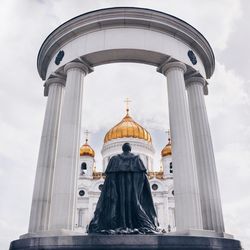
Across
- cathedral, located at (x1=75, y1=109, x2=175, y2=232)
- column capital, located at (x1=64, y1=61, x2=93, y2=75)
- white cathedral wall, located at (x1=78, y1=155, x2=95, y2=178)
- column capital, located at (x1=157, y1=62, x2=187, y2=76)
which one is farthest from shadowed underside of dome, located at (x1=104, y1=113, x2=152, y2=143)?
column capital, located at (x1=64, y1=61, x2=93, y2=75)

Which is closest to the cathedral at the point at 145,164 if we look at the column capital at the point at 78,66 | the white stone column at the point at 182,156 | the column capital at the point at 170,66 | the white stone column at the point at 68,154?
the column capital at the point at 78,66

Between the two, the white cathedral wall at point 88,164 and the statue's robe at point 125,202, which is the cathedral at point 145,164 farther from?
the statue's robe at point 125,202

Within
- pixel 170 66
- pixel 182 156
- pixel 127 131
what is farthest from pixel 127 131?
pixel 182 156

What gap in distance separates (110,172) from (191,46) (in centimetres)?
1105

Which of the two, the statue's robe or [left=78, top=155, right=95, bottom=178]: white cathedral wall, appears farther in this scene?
[left=78, top=155, right=95, bottom=178]: white cathedral wall

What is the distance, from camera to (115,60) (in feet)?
54.9

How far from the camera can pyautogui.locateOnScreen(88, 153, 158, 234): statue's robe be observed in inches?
371

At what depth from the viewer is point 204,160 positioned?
15.7 m

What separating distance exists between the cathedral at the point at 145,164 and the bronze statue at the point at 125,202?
43119mm

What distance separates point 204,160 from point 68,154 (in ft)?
25.2

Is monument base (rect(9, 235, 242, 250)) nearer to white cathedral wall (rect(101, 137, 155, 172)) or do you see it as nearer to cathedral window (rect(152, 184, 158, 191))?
white cathedral wall (rect(101, 137, 155, 172))

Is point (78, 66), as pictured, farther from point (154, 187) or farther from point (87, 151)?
→ point (87, 151)

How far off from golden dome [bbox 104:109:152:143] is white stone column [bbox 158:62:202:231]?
41.3 meters

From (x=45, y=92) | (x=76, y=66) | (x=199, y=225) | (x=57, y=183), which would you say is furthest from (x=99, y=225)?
(x=45, y=92)
